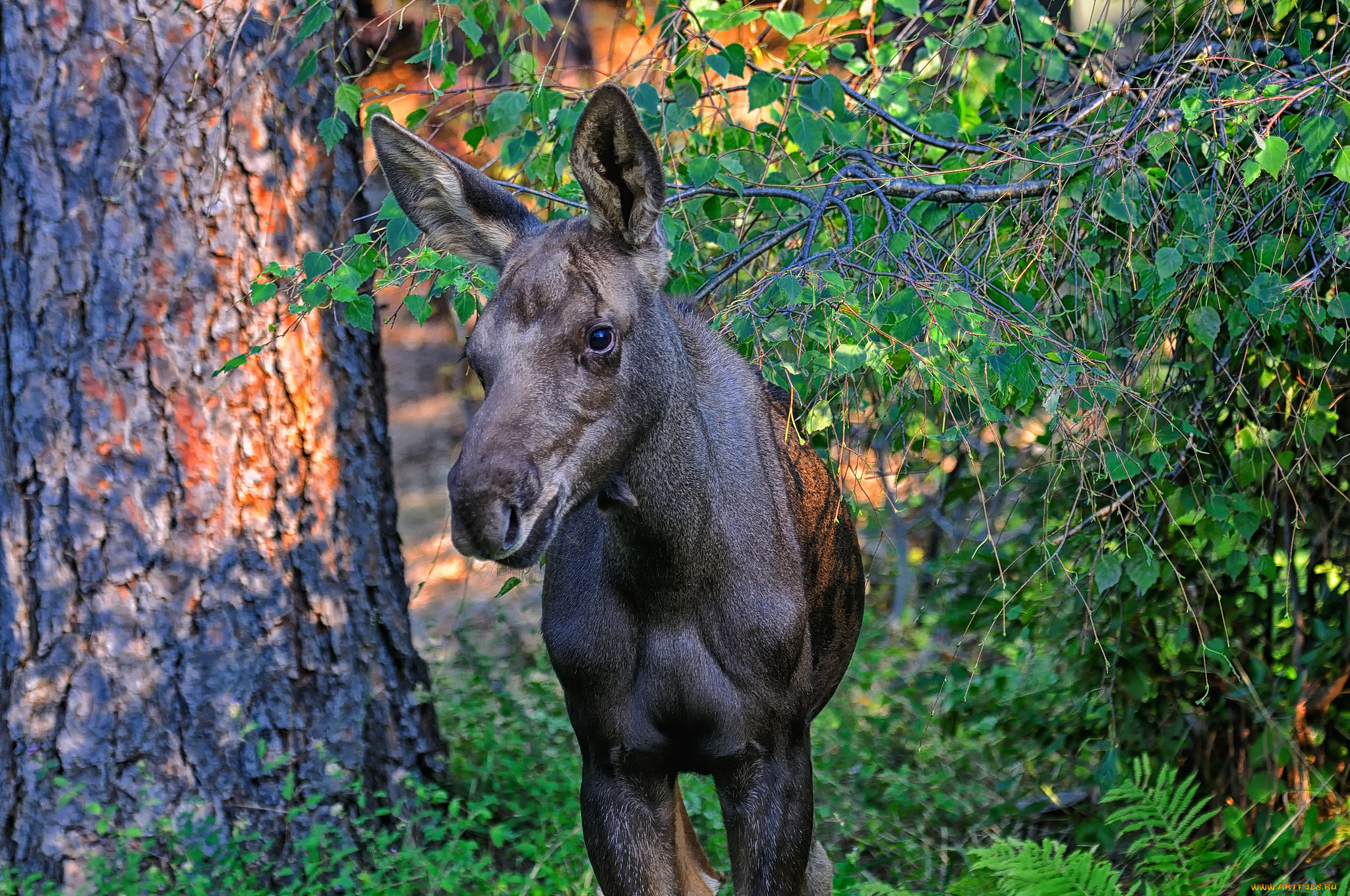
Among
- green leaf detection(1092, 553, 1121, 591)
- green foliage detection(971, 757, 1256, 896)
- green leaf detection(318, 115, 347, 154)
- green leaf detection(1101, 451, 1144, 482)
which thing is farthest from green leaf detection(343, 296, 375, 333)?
green foliage detection(971, 757, 1256, 896)

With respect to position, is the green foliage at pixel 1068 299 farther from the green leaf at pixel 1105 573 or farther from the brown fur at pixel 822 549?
the brown fur at pixel 822 549

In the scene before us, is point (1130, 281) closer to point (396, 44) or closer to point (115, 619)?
point (115, 619)

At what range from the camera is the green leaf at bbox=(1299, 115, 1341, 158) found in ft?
11.5

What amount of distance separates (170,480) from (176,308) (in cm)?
70

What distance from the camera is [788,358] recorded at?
506 centimetres

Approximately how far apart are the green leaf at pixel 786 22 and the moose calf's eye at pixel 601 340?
1.10 m

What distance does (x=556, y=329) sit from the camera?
3.32 metres

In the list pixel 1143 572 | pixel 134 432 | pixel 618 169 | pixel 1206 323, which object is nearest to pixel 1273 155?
pixel 1206 323

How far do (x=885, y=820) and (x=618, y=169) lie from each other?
390cm

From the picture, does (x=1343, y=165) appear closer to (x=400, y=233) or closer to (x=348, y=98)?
(x=400, y=233)

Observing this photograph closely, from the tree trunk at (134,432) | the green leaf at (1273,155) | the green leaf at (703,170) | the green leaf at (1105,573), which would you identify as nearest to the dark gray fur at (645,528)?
the green leaf at (703,170)

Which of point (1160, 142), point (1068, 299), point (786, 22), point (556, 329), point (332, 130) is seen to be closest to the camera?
point (556, 329)

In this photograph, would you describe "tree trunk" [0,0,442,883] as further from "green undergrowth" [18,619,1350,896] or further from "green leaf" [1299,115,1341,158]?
"green leaf" [1299,115,1341,158]

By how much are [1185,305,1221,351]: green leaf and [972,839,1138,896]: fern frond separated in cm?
184
